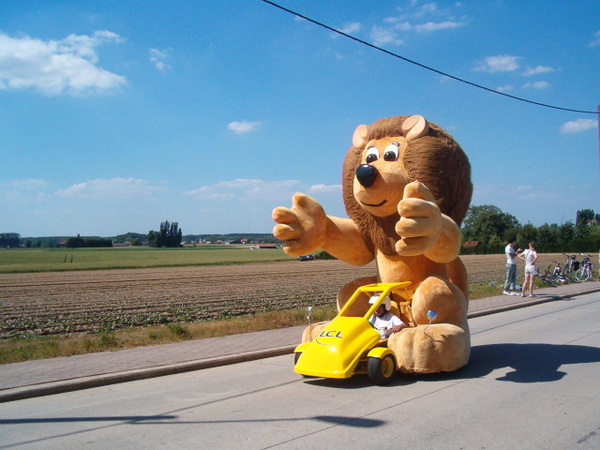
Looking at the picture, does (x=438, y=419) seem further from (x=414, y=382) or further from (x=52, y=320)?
(x=52, y=320)

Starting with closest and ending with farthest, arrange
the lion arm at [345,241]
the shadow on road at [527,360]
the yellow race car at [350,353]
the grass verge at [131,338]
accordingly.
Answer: the yellow race car at [350,353], the shadow on road at [527,360], the lion arm at [345,241], the grass verge at [131,338]

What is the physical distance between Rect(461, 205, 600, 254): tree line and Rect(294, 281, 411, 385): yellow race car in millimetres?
51205

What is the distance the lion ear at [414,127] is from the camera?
8312 mm

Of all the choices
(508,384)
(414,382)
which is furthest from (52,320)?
(508,384)

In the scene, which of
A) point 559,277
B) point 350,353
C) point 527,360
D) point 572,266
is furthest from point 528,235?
point 350,353

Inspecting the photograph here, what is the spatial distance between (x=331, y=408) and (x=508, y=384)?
8.38 feet

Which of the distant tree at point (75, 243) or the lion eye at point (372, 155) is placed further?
the distant tree at point (75, 243)

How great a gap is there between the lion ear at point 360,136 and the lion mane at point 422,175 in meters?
0.06

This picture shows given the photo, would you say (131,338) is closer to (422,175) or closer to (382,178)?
(382,178)

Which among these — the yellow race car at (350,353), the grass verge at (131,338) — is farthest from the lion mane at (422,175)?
the grass verge at (131,338)

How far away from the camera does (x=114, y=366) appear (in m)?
9.02

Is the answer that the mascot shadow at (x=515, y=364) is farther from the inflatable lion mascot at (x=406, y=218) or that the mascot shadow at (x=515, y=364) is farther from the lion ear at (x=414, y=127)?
the lion ear at (x=414, y=127)

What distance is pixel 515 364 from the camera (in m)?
8.61

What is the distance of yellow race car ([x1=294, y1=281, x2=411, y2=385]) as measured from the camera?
7.09m
